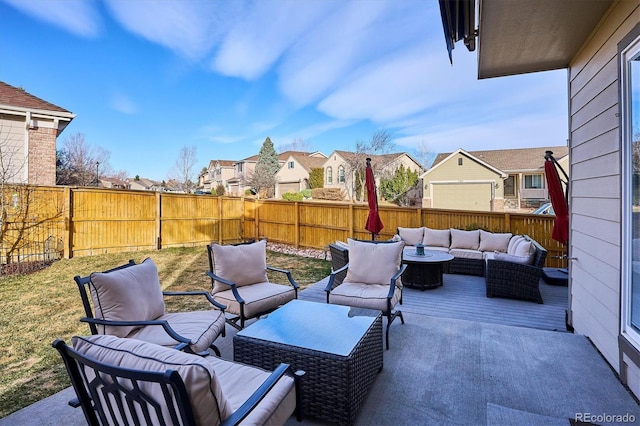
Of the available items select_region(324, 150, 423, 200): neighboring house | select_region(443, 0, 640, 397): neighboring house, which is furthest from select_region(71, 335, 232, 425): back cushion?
select_region(324, 150, 423, 200): neighboring house

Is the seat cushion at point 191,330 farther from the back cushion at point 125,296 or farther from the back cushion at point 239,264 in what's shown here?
the back cushion at point 239,264

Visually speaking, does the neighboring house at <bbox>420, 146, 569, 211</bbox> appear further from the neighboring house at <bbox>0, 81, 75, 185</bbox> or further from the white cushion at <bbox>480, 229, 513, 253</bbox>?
the neighboring house at <bbox>0, 81, 75, 185</bbox>

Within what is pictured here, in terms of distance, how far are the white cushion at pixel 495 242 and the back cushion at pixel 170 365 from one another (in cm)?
683

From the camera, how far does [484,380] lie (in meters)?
2.69

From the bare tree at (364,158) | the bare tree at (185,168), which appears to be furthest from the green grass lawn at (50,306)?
the bare tree at (185,168)

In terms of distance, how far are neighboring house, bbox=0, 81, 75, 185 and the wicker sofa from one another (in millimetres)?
10051

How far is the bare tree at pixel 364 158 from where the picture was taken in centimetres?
2412

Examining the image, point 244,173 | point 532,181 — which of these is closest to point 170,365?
point 532,181

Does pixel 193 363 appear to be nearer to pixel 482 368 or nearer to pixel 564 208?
pixel 482 368

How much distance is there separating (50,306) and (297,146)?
32899 mm

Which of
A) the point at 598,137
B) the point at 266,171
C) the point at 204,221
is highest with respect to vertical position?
the point at 266,171

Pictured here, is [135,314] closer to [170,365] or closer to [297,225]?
[170,365]

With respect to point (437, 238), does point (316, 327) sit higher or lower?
lower

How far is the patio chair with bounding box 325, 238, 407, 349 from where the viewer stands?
3.74 meters
